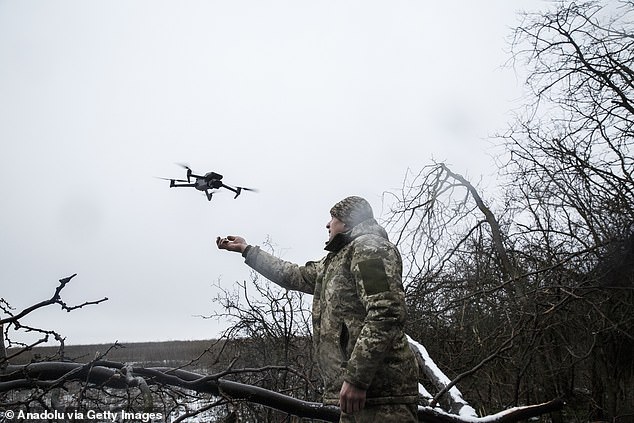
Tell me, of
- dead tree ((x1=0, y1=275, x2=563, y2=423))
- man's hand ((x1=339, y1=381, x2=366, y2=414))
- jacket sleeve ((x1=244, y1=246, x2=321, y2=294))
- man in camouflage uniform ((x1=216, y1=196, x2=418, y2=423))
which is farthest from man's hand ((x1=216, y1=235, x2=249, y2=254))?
man's hand ((x1=339, y1=381, x2=366, y2=414))

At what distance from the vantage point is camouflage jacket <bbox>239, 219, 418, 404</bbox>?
2.75m

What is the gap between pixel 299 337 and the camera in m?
11.6

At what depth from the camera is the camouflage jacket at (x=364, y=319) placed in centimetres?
275

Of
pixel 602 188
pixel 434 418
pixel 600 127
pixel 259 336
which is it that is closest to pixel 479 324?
pixel 602 188

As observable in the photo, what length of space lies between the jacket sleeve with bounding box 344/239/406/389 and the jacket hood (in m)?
0.14

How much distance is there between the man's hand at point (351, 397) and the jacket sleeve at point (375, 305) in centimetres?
3

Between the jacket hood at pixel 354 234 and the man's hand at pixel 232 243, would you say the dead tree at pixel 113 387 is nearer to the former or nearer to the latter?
the jacket hood at pixel 354 234

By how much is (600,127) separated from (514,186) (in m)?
1.33

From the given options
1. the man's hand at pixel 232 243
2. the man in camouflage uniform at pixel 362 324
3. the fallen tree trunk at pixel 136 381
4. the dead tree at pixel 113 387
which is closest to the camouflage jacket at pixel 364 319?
the man in camouflage uniform at pixel 362 324

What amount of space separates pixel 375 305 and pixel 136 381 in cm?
120

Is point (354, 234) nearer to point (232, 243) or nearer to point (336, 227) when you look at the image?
point (336, 227)

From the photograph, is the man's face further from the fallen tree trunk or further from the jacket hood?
the fallen tree trunk

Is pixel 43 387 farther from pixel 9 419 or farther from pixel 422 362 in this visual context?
pixel 422 362

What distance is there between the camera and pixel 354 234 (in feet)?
10.5
